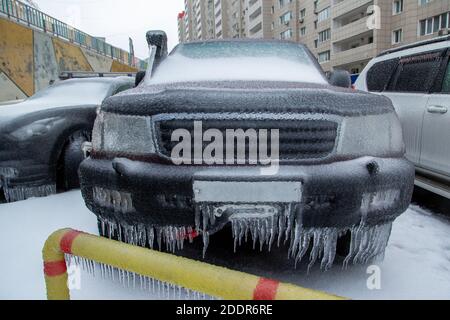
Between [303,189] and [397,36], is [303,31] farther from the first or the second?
[303,189]

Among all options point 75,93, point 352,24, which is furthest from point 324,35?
Answer: point 75,93

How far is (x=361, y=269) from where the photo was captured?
2.33 metres

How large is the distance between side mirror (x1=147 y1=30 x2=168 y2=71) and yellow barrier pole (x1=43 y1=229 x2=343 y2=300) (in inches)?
81.4

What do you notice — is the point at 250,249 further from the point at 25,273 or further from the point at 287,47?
the point at 287,47

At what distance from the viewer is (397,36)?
28.3 meters

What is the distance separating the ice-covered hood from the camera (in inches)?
73.2

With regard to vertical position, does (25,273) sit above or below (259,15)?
below

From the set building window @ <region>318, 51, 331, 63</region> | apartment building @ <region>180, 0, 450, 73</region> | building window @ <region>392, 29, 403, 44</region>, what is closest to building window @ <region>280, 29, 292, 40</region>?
apartment building @ <region>180, 0, 450, 73</region>

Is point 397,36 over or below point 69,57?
over

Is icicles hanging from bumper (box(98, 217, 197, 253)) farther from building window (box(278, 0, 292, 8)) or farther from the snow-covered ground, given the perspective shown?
building window (box(278, 0, 292, 8))

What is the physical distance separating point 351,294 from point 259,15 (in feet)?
200

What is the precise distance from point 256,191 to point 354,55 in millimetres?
34152

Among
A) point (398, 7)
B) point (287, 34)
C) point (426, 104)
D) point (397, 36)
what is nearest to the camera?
point (426, 104)
